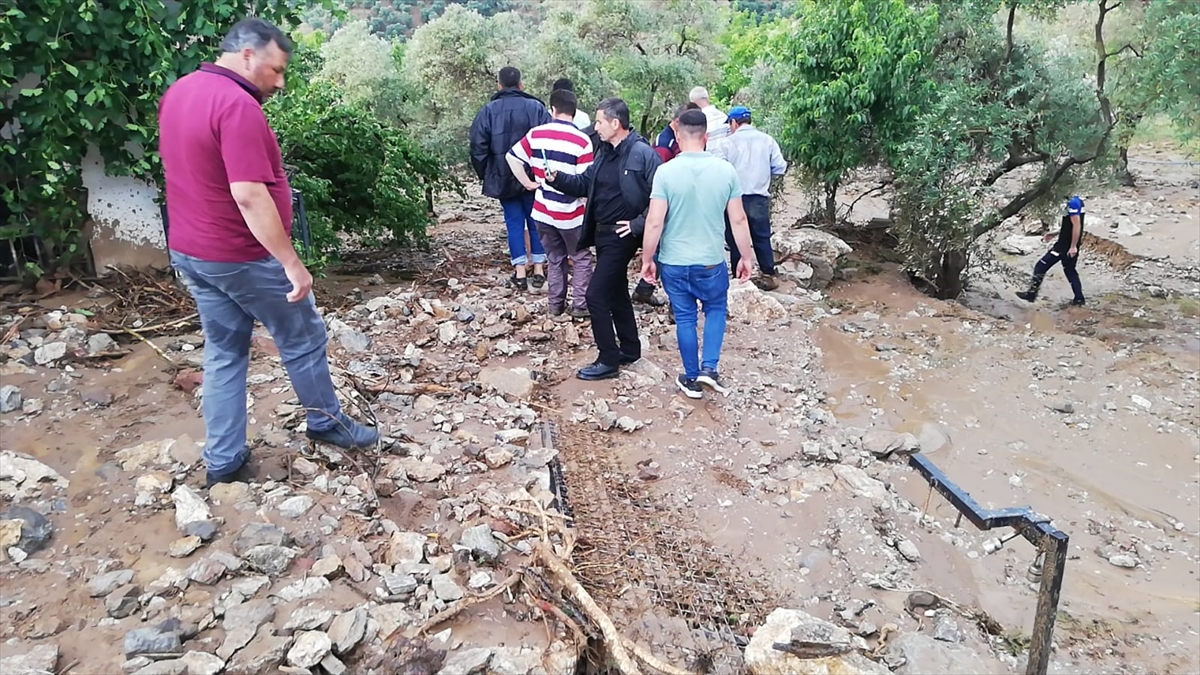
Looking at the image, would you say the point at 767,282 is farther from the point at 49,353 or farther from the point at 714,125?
the point at 49,353

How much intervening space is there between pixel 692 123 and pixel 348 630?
335cm

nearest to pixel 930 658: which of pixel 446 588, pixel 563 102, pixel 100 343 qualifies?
pixel 446 588

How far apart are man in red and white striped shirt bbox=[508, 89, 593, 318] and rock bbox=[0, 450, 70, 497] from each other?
3288 mm

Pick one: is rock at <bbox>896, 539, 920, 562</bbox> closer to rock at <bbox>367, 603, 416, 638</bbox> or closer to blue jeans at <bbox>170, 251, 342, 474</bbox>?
rock at <bbox>367, 603, 416, 638</bbox>

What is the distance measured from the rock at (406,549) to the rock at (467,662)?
1.71 feet

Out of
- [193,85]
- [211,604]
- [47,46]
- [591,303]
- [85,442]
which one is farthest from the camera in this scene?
[591,303]

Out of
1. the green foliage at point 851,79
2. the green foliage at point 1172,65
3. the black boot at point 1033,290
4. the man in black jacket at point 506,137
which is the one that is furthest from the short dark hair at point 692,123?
the black boot at point 1033,290

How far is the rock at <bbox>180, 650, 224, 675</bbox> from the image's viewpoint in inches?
94.3

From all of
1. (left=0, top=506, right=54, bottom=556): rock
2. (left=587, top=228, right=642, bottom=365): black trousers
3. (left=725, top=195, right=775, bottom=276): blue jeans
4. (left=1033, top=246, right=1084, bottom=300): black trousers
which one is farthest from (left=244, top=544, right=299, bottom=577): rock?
(left=1033, top=246, right=1084, bottom=300): black trousers

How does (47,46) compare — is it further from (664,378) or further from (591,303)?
(664,378)

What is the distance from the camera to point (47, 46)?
15.6ft

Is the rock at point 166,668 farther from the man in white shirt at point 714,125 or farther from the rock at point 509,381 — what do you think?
the man in white shirt at point 714,125

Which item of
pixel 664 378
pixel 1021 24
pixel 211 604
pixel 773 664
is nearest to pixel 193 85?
pixel 211 604

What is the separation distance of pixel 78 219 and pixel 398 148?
113 inches
